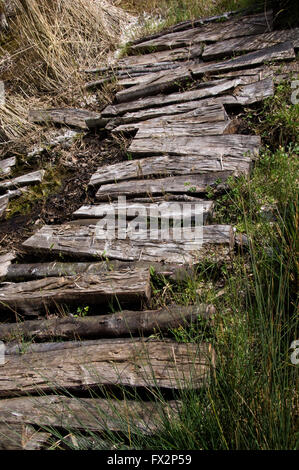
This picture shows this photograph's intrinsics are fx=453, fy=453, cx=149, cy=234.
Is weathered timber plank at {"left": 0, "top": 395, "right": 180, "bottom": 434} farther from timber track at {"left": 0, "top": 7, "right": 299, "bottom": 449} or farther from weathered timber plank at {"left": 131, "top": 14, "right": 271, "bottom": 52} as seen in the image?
weathered timber plank at {"left": 131, "top": 14, "right": 271, "bottom": 52}

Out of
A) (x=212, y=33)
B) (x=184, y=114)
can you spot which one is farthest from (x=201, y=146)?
(x=212, y=33)

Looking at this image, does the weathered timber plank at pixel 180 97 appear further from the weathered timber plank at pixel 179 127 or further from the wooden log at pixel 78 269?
the wooden log at pixel 78 269

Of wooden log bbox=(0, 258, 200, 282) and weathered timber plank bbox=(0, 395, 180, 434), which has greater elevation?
wooden log bbox=(0, 258, 200, 282)

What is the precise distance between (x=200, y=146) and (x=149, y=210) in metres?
0.89

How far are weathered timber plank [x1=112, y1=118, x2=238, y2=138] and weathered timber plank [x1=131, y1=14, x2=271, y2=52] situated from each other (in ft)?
5.65

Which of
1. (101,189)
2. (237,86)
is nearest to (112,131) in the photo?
(101,189)

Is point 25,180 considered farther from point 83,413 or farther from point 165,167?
point 83,413

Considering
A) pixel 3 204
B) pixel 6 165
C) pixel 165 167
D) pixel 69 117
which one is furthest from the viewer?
pixel 69 117

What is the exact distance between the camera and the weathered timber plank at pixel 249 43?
5.12m

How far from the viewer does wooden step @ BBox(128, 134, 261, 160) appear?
3.94 m

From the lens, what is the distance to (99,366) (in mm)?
2637

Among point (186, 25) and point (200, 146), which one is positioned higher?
point (186, 25)

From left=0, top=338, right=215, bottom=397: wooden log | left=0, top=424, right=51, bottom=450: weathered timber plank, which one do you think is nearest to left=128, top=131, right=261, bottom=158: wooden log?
left=0, top=338, right=215, bottom=397: wooden log
